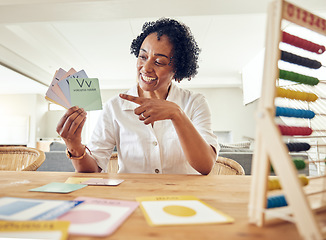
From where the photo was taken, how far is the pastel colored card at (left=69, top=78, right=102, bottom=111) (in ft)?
3.11

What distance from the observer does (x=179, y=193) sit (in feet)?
2.12

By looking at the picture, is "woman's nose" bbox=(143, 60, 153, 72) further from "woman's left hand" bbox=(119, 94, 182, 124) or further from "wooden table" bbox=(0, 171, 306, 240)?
"wooden table" bbox=(0, 171, 306, 240)

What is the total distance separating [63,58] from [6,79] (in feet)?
8.78

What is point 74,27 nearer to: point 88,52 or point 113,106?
point 88,52

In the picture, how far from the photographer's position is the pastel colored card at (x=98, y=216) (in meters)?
0.37

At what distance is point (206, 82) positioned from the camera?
27.1ft

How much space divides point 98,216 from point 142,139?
0.85 meters

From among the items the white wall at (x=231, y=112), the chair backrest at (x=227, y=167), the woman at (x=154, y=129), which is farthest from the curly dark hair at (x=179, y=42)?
the white wall at (x=231, y=112)

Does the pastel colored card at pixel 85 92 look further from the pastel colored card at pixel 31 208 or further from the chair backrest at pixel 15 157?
the chair backrest at pixel 15 157

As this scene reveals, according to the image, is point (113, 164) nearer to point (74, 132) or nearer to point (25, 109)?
point (74, 132)

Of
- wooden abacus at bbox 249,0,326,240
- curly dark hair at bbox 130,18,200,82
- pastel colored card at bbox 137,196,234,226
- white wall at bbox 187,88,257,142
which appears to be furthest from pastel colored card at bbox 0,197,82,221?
white wall at bbox 187,88,257,142

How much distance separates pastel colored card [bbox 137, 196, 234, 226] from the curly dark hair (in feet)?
3.14

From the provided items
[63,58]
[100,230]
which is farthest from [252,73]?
[100,230]

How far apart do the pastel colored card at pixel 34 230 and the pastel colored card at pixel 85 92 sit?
2.07ft
